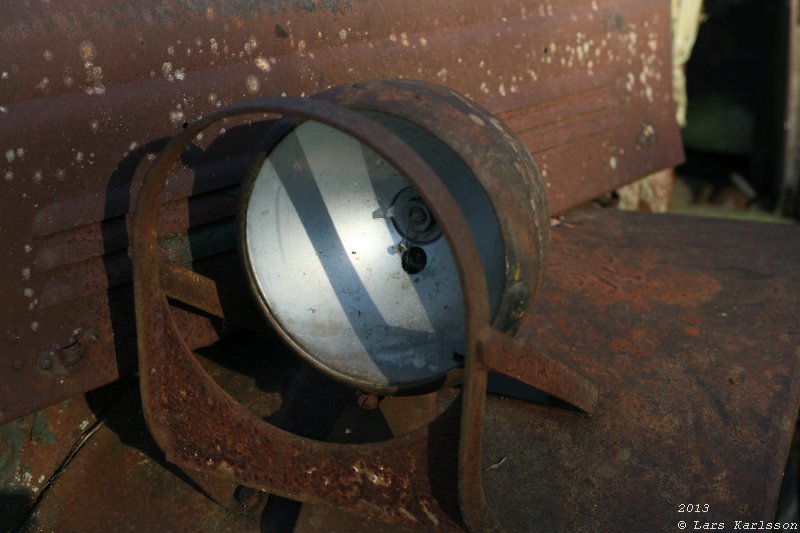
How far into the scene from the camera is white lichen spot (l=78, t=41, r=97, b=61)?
5.30 ft

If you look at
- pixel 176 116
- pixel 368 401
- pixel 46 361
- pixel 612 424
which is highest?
pixel 176 116

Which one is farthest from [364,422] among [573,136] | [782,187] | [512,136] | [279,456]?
[782,187]

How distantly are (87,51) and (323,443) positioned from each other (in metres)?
0.87

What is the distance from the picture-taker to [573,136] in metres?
2.70

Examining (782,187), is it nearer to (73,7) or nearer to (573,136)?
→ (573,136)

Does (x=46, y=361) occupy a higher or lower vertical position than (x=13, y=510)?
higher

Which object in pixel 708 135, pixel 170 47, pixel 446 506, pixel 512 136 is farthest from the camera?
pixel 708 135

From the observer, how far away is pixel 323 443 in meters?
1.47

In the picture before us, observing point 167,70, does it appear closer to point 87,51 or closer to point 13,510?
point 87,51

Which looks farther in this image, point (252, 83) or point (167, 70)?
point (252, 83)

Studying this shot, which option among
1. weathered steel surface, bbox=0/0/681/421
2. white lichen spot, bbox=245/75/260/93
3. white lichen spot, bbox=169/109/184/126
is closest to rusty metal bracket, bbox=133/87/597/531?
weathered steel surface, bbox=0/0/681/421

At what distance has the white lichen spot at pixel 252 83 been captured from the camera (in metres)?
1.86

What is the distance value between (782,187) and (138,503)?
3605 mm

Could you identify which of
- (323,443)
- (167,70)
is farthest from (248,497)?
(167,70)
